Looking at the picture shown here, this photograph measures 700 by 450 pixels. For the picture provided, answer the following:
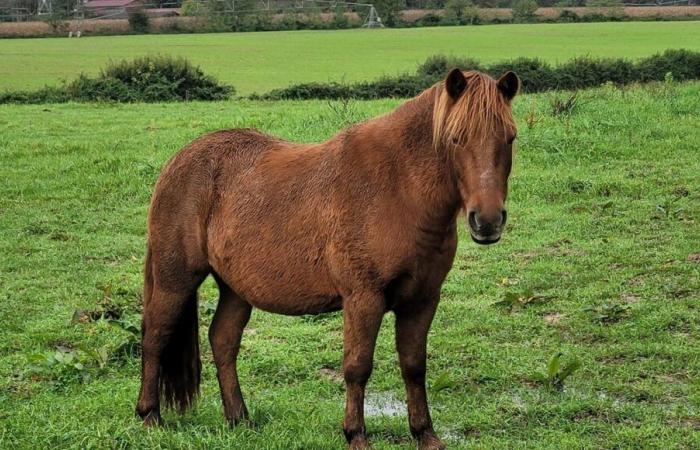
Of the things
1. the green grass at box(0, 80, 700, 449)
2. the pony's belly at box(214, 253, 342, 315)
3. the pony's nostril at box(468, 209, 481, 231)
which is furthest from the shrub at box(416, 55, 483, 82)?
the pony's nostril at box(468, 209, 481, 231)

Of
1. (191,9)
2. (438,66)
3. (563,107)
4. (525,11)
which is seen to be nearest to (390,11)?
(525,11)

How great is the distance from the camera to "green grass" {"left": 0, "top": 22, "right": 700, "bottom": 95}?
3747cm

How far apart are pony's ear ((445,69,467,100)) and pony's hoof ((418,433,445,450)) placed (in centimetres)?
188

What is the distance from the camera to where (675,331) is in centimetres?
680

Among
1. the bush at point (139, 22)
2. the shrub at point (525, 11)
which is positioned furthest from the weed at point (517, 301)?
the shrub at point (525, 11)

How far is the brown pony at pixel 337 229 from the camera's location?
425cm

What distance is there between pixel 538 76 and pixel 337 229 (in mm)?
23274

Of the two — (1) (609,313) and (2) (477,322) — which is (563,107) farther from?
(2) (477,322)

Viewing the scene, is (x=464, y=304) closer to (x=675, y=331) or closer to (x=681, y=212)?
(x=675, y=331)

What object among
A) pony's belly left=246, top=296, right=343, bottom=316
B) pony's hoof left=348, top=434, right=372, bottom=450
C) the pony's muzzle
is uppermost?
the pony's muzzle

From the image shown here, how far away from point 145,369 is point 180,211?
98 centimetres

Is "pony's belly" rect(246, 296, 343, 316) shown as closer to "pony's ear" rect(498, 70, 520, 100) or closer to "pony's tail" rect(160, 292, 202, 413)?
"pony's tail" rect(160, 292, 202, 413)

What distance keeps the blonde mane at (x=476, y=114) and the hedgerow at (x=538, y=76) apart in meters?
21.5

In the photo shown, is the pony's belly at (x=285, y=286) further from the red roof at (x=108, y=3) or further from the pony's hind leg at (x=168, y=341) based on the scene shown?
the red roof at (x=108, y=3)
